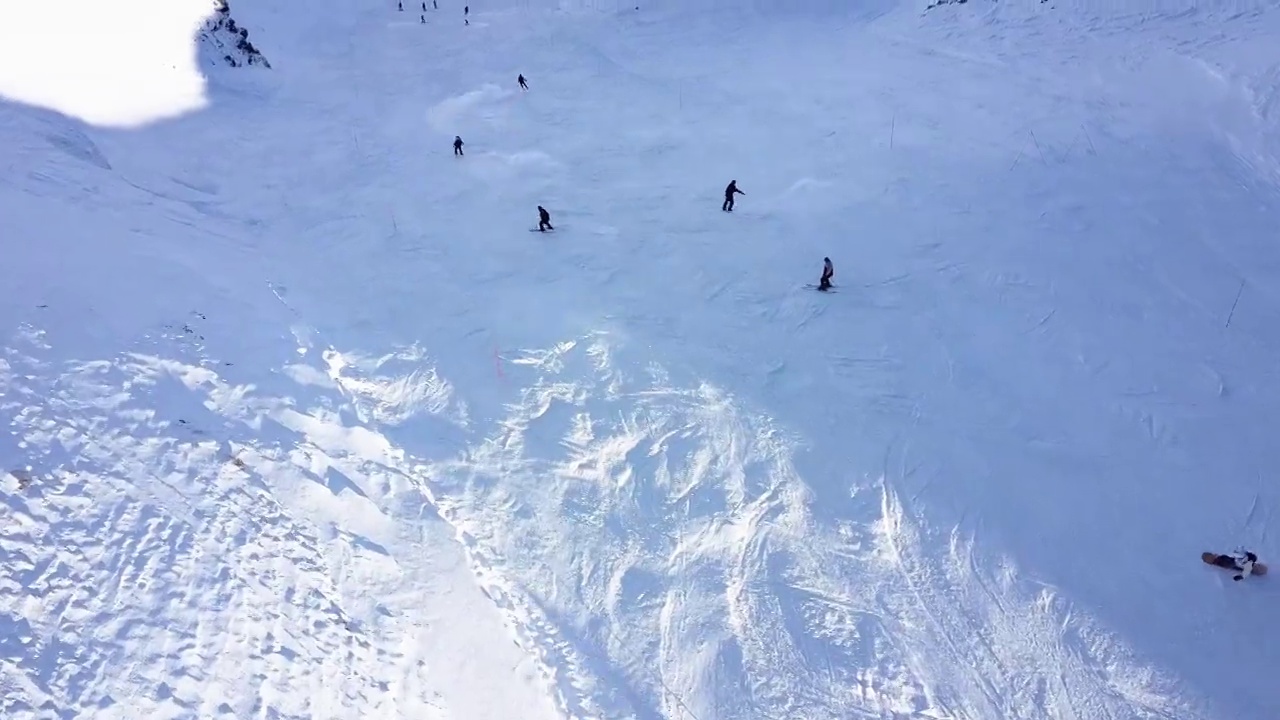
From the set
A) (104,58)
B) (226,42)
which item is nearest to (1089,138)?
(226,42)

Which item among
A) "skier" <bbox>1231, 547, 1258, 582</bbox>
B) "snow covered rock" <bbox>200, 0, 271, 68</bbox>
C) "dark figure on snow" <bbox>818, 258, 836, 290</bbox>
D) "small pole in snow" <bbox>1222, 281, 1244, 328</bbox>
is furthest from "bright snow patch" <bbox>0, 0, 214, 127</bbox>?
"small pole in snow" <bbox>1222, 281, 1244, 328</bbox>

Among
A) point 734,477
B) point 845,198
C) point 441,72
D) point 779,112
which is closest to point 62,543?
point 734,477

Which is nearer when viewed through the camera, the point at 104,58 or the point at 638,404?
the point at 638,404

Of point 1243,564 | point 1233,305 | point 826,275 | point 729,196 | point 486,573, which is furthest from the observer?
point 729,196

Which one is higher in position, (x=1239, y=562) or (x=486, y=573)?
(x=1239, y=562)

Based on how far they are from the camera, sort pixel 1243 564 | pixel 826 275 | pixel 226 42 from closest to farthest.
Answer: pixel 1243 564
pixel 826 275
pixel 226 42

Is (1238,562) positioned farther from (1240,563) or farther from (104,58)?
(104,58)

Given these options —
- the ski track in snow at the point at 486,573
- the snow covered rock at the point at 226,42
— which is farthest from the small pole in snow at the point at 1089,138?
the snow covered rock at the point at 226,42
